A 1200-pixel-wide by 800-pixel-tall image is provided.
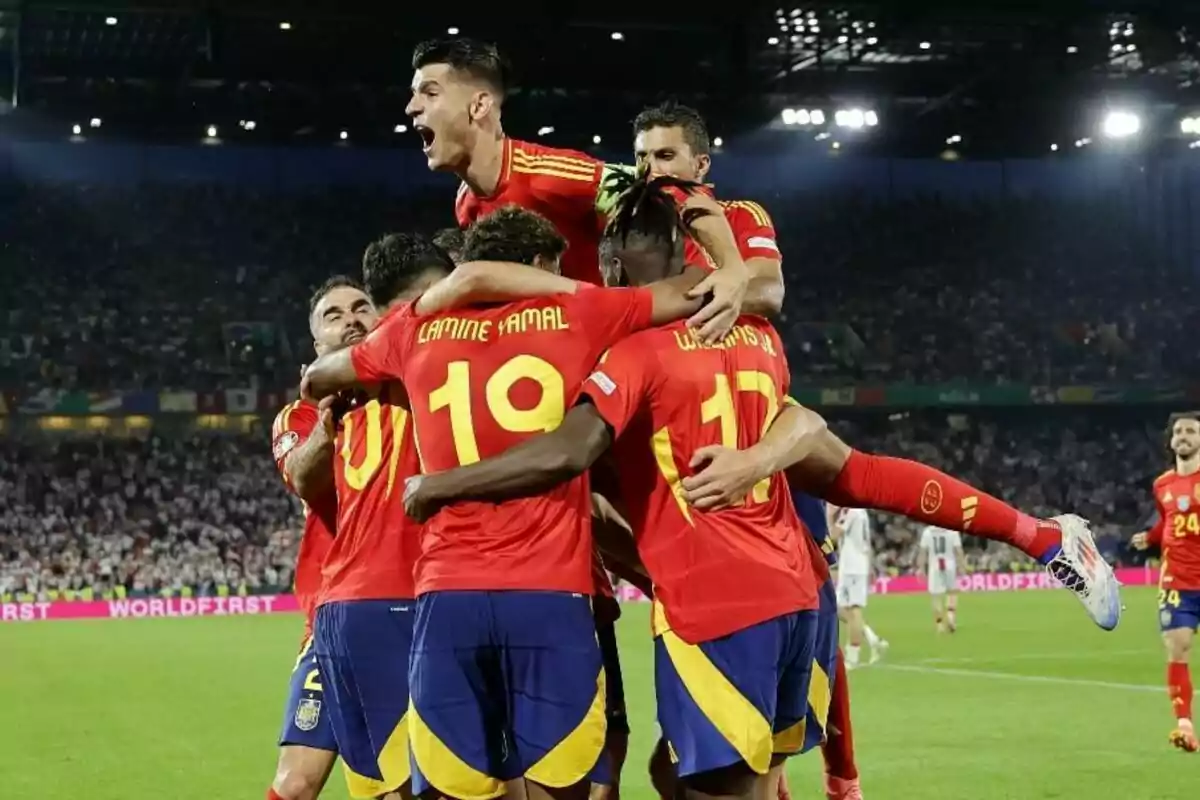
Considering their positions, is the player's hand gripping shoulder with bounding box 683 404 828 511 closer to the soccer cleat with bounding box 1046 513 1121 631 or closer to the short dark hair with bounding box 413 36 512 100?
the soccer cleat with bounding box 1046 513 1121 631

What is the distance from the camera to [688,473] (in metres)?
4.81

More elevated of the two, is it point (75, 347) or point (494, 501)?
point (75, 347)

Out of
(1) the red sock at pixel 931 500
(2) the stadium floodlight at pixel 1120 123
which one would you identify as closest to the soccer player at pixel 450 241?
(1) the red sock at pixel 931 500

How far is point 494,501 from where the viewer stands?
4770 millimetres

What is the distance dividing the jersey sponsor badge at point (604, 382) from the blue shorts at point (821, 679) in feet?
4.25

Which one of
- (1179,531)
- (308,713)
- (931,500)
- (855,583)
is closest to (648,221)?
(931,500)

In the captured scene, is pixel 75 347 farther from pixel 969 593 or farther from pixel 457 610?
pixel 457 610

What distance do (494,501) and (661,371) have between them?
0.60 meters

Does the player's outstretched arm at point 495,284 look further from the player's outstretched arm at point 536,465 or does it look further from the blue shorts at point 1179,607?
Result: the blue shorts at point 1179,607

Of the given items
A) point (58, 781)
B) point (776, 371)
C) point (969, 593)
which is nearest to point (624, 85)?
point (969, 593)

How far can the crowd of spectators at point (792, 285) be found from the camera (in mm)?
37375

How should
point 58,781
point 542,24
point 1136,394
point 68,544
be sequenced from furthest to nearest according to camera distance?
point 1136,394
point 68,544
point 542,24
point 58,781

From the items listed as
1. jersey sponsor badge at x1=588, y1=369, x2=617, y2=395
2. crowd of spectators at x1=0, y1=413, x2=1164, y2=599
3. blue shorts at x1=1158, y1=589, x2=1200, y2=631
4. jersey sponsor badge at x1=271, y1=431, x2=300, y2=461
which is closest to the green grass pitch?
blue shorts at x1=1158, y1=589, x2=1200, y2=631

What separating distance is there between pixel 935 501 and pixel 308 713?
2.48m
